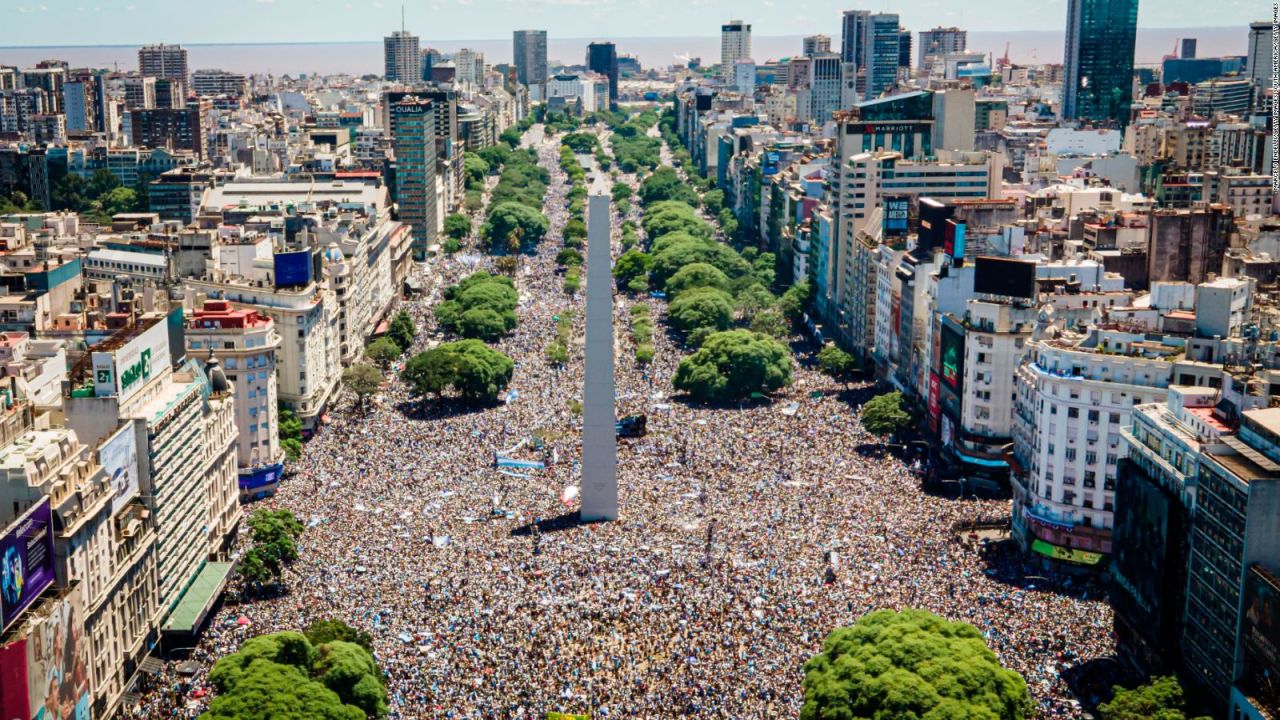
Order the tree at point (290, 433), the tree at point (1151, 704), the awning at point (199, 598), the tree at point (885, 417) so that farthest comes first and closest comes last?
the tree at point (885, 417) → the tree at point (290, 433) → the awning at point (199, 598) → the tree at point (1151, 704)

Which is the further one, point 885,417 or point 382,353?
point 382,353

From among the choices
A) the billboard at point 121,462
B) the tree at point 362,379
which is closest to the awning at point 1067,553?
the billboard at point 121,462

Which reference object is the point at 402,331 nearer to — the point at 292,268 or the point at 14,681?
the point at 292,268

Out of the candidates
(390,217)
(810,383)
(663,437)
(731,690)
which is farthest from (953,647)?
(390,217)

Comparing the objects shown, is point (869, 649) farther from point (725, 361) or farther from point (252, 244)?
point (252, 244)

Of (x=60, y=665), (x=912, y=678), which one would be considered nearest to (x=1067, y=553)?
(x=912, y=678)

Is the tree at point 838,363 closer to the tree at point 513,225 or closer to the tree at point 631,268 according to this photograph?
the tree at point 631,268

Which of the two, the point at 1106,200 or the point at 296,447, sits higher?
the point at 1106,200
